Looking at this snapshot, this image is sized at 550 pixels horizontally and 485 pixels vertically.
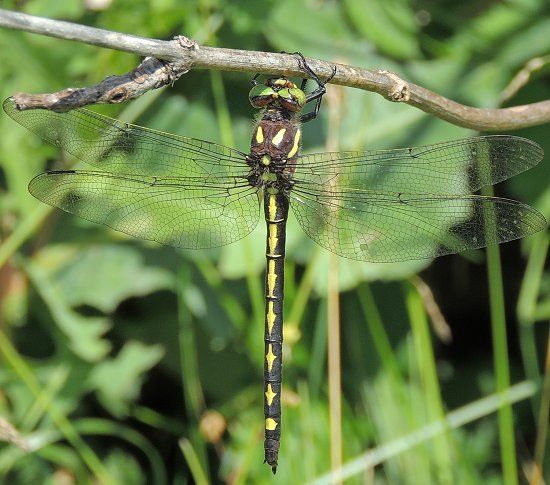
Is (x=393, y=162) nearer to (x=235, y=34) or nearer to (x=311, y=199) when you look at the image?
(x=311, y=199)

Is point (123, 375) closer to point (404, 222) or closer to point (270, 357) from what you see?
point (270, 357)

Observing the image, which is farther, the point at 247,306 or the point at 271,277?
the point at 247,306

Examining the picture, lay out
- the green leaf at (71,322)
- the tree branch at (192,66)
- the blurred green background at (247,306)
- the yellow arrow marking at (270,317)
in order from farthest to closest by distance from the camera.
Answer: the green leaf at (71,322), the blurred green background at (247,306), the yellow arrow marking at (270,317), the tree branch at (192,66)

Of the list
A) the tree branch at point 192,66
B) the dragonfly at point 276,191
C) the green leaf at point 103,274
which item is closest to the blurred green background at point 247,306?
the green leaf at point 103,274

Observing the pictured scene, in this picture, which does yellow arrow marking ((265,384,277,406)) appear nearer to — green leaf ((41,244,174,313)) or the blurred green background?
the blurred green background

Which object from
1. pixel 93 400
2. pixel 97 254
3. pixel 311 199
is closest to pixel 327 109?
pixel 311 199

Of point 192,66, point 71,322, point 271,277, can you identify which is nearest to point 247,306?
point 271,277

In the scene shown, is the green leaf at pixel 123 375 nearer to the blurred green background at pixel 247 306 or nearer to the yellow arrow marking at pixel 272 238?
the blurred green background at pixel 247 306

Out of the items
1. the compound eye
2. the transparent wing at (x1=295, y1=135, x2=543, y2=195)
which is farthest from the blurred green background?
the compound eye
